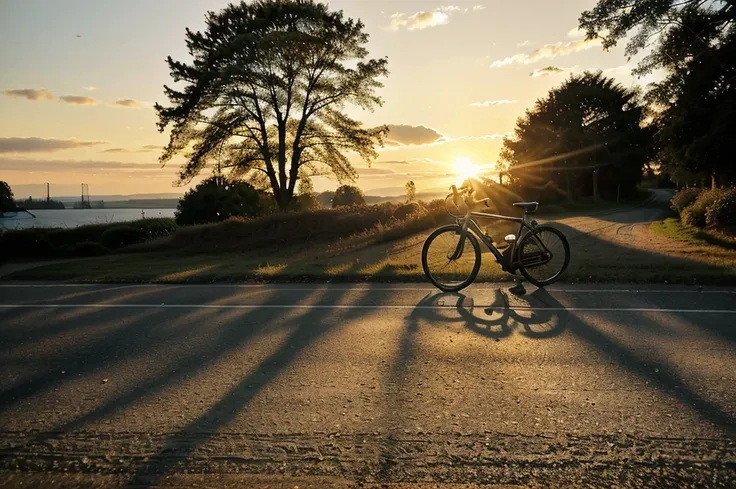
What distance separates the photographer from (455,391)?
379cm

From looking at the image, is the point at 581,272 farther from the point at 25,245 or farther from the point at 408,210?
the point at 25,245

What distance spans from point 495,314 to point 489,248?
6.99 feet

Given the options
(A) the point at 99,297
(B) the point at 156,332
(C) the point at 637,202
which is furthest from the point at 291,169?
(C) the point at 637,202

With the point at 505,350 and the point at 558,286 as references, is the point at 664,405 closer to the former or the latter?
the point at 505,350

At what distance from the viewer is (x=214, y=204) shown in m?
31.0

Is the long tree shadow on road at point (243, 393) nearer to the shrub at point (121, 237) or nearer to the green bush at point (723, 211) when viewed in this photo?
the green bush at point (723, 211)

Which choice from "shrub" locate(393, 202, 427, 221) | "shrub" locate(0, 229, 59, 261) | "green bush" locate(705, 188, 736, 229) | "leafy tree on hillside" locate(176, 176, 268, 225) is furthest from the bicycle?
"leafy tree on hillside" locate(176, 176, 268, 225)

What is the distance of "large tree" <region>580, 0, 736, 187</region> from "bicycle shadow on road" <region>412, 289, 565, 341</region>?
14665 mm

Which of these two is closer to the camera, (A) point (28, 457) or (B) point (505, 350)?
(A) point (28, 457)

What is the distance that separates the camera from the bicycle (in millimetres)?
7785

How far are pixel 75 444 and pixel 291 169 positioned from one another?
3230cm

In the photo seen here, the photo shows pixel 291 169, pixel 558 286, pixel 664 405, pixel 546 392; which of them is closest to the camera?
pixel 664 405

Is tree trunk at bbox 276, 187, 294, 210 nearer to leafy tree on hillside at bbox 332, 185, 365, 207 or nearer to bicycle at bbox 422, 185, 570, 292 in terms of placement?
leafy tree on hillside at bbox 332, 185, 365, 207

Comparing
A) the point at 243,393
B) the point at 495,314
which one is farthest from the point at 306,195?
the point at 243,393
